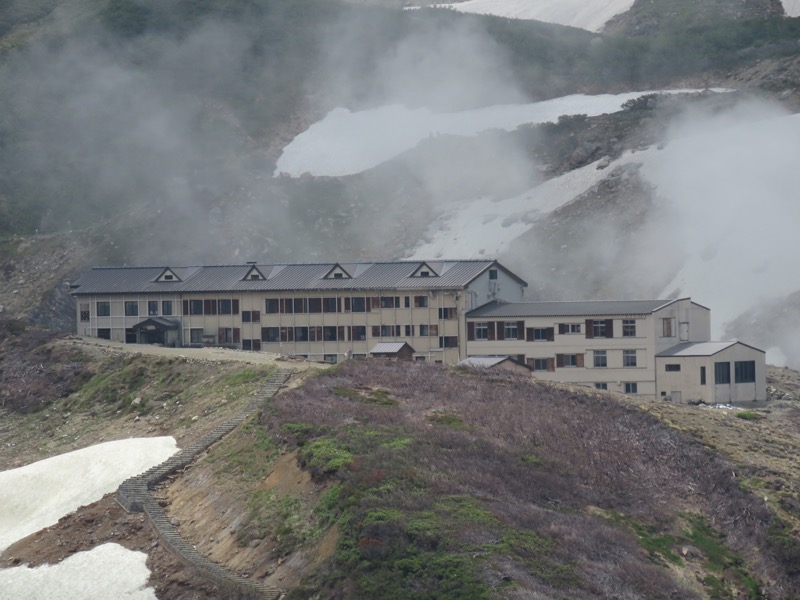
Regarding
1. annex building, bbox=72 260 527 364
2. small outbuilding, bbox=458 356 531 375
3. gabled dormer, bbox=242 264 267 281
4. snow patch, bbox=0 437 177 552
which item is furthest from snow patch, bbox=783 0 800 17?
snow patch, bbox=0 437 177 552

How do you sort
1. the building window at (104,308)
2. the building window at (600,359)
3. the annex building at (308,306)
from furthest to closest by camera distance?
1. the building window at (104,308)
2. the annex building at (308,306)
3. the building window at (600,359)

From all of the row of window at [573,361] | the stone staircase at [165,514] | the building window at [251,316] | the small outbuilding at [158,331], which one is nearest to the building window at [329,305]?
the building window at [251,316]

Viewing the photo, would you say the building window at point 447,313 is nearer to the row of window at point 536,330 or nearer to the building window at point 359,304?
the row of window at point 536,330

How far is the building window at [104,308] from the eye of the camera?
93.1 m

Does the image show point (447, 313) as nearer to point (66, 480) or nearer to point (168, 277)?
point (168, 277)

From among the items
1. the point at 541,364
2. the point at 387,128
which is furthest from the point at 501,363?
the point at 387,128

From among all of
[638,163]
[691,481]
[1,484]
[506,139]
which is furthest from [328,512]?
[506,139]

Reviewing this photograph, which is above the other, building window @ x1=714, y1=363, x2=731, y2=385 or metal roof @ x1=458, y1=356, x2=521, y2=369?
metal roof @ x1=458, y1=356, x2=521, y2=369

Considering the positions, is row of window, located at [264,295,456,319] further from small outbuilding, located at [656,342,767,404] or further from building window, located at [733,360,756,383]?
building window, located at [733,360,756,383]

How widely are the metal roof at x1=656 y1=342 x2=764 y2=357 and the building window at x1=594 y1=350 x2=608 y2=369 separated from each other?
295cm

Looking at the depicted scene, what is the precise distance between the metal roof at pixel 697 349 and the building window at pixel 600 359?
9.69 feet

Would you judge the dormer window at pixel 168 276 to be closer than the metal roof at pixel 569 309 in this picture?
No

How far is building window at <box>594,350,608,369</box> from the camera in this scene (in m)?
81.5

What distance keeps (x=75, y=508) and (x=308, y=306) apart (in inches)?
1308
